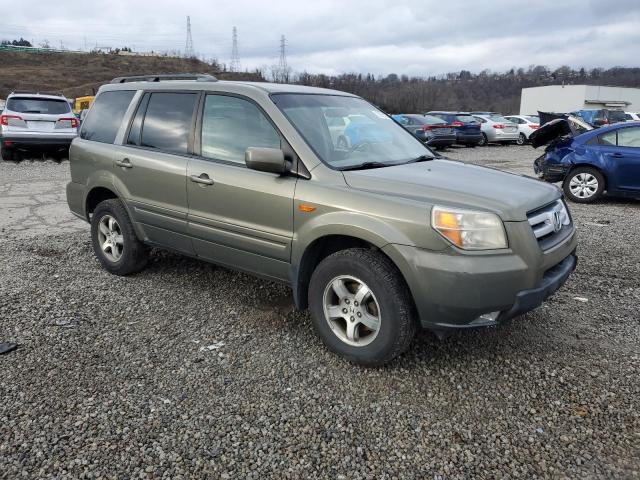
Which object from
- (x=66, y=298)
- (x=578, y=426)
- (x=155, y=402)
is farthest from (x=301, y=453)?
(x=66, y=298)

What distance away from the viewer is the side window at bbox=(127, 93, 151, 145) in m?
4.66

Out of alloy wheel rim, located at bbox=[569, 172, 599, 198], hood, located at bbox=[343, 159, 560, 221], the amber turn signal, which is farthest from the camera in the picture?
alloy wheel rim, located at bbox=[569, 172, 599, 198]

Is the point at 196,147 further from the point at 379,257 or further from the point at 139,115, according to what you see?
the point at 379,257

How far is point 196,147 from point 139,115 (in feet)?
3.02

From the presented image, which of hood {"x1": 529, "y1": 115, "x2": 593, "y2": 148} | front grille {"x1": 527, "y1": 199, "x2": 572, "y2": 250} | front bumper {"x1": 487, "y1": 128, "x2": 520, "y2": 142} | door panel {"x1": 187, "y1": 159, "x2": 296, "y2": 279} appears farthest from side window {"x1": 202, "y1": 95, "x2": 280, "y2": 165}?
front bumper {"x1": 487, "y1": 128, "x2": 520, "y2": 142}

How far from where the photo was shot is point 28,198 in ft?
29.3

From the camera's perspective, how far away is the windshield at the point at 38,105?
13.2 meters

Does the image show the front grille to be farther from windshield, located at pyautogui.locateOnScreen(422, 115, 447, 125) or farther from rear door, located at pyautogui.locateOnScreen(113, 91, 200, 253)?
windshield, located at pyautogui.locateOnScreen(422, 115, 447, 125)

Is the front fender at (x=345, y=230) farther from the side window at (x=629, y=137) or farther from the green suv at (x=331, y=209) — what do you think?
the side window at (x=629, y=137)

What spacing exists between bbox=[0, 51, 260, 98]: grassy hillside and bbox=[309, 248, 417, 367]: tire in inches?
2370

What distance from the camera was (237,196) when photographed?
3789 mm

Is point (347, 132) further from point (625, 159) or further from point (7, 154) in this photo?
point (7, 154)

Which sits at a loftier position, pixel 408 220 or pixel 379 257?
pixel 408 220

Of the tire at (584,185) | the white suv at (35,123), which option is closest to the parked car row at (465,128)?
the tire at (584,185)
